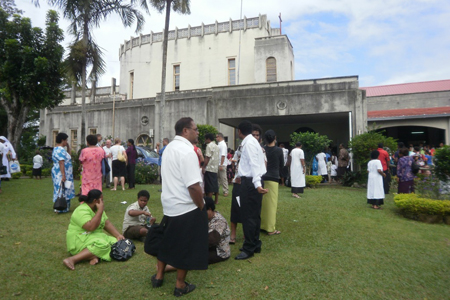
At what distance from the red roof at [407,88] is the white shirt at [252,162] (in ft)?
79.6

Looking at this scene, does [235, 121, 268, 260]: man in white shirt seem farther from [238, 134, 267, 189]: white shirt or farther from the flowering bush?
the flowering bush

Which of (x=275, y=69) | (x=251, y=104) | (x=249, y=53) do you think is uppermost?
(x=249, y=53)

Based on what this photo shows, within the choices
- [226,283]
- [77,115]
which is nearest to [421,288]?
[226,283]

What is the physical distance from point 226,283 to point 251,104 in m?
13.9

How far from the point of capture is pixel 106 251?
4.13 metres

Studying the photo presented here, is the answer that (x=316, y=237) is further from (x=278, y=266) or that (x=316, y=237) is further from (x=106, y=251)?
(x=106, y=251)

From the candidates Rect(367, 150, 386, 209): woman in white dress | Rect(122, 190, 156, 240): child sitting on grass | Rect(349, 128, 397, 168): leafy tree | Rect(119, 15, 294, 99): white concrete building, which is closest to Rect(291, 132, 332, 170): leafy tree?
Rect(349, 128, 397, 168): leafy tree

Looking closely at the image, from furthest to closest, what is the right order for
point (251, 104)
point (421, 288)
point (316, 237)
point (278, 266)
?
point (251, 104) < point (316, 237) < point (278, 266) < point (421, 288)

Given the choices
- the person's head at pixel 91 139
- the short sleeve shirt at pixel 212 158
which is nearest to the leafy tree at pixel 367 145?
the short sleeve shirt at pixel 212 158

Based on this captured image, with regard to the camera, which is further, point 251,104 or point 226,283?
point 251,104

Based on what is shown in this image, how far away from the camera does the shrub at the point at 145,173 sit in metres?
12.6

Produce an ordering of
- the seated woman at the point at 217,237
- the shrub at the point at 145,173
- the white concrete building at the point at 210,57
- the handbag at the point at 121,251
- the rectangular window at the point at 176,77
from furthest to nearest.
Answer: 1. the rectangular window at the point at 176,77
2. the white concrete building at the point at 210,57
3. the shrub at the point at 145,173
4. the handbag at the point at 121,251
5. the seated woman at the point at 217,237

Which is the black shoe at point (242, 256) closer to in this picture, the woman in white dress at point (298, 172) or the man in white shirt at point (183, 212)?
the man in white shirt at point (183, 212)

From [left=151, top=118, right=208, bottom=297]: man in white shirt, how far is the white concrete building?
20.0m
